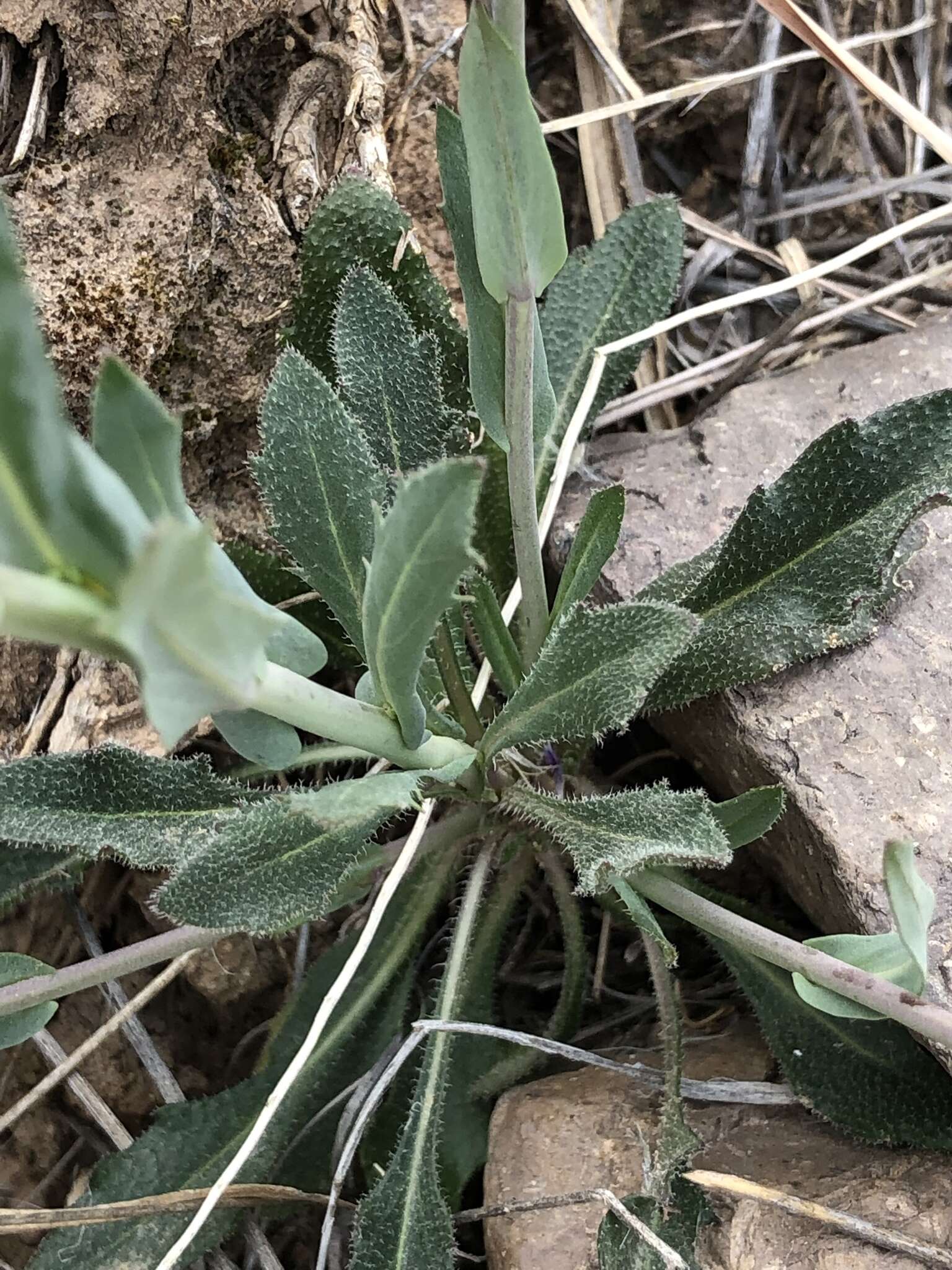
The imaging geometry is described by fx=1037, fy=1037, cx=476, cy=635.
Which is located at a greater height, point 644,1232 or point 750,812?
point 750,812

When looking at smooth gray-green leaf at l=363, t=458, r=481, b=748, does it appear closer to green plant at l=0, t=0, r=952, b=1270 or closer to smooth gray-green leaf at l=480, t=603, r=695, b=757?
green plant at l=0, t=0, r=952, b=1270

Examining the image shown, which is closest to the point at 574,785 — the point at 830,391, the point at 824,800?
the point at 824,800

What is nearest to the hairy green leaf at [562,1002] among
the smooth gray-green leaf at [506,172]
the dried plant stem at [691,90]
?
the smooth gray-green leaf at [506,172]

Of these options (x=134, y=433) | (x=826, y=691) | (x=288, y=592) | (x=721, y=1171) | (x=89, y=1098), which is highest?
(x=134, y=433)

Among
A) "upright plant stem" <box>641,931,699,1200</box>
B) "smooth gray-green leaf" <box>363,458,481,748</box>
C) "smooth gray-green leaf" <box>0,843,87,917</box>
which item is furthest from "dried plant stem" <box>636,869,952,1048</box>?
"smooth gray-green leaf" <box>0,843,87,917</box>

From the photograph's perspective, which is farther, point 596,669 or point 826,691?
point 826,691

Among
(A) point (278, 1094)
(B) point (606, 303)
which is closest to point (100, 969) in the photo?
(A) point (278, 1094)

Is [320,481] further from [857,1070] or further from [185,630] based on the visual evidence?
[857,1070]
